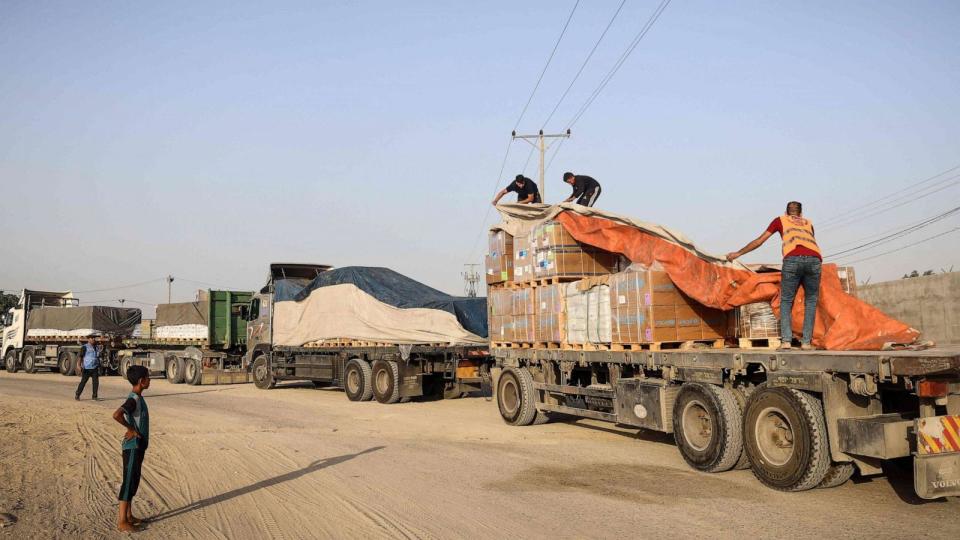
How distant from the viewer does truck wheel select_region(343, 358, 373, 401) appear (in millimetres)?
18766

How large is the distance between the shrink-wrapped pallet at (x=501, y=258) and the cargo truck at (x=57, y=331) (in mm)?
23306

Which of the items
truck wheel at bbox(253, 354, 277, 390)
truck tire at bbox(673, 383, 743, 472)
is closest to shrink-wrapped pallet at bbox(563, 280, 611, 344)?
truck tire at bbox(673, 383, 743, 472)

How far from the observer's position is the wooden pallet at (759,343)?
8945 mm

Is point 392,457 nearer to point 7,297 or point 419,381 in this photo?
point 419,381

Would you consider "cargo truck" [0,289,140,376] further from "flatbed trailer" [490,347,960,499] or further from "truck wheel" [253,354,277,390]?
"flatbed trailer" [490,347,960,499]

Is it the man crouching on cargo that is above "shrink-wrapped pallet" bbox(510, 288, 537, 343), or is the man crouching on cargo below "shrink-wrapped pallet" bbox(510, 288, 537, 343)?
below

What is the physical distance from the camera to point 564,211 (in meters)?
12.2

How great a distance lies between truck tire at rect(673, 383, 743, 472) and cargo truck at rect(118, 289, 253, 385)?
62.6 ft

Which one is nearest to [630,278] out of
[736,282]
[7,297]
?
[736,282]

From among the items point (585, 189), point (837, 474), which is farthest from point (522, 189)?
point (837, 474)

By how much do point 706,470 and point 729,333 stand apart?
230 cm

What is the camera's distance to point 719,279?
9.40 meters

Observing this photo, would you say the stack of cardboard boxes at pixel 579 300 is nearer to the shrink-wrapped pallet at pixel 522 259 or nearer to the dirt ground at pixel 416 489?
the shrink-wrapped pallet at pixel 522 259

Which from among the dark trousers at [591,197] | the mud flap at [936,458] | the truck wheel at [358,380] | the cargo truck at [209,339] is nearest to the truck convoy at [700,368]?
the mud flap at [936,458]
